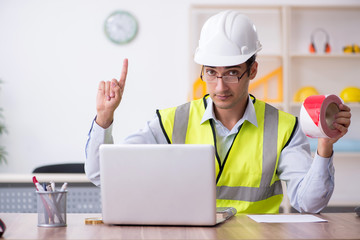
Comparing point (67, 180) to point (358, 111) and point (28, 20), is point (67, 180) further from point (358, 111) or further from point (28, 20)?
point (358, 111)

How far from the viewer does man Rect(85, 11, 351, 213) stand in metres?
2.06

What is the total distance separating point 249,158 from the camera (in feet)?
7.06

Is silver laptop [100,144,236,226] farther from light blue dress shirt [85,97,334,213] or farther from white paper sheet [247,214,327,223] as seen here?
light blue dress shirt [85,97,334,213]

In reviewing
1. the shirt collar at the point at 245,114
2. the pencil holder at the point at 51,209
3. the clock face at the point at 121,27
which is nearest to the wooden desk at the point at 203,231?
the pencil holder at the point at 51,209

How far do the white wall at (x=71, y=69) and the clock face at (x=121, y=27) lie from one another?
0.06m

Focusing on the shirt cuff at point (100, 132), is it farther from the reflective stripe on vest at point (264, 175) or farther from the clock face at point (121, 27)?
the clock face at point (121, 27)

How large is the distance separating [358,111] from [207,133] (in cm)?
350

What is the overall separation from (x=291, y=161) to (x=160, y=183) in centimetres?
75

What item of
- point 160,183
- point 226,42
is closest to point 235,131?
point 226,42

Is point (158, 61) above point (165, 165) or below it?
above

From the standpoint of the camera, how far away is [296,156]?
211cm

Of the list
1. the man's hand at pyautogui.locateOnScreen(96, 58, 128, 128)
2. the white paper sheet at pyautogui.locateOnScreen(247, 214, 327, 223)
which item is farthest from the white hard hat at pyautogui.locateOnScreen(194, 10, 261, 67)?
the white paper sheet at pyautogui.locateOnScreen(247, 214, 327, 223)

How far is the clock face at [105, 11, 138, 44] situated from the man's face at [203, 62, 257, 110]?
3.14m

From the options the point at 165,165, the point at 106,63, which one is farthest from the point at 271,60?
the point at 165,165
